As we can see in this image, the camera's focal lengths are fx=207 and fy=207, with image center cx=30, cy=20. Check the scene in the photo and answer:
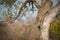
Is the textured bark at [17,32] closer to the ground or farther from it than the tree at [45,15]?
closer to the ground

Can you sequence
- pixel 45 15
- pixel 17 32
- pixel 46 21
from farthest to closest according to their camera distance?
pixel 17 32, pixel 45 15, pixel 46 21

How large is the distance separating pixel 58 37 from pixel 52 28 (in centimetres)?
98

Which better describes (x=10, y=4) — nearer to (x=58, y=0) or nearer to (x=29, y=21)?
(x=29, y=21)

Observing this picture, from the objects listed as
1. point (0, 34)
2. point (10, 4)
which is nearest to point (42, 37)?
point (0, 34)

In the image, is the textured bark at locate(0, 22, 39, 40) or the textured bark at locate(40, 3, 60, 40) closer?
the textured bark at locate(40, 3, 60, 40)

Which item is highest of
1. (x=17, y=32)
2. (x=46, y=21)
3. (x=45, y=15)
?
(x=45, y=15)

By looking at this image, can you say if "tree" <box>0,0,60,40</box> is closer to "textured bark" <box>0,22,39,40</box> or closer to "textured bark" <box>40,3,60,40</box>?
"textured bark" <box>40,3,60,40</box>

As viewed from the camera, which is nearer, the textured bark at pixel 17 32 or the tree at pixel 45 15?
the tree at pixel 45 15

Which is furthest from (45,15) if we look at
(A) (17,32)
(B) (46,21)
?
(A) (17,32)

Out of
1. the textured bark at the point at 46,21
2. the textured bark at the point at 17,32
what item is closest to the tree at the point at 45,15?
the textured bark at the point at 46,21

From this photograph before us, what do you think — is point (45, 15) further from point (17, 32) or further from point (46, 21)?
point (17, 32)

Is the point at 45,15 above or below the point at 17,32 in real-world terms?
above

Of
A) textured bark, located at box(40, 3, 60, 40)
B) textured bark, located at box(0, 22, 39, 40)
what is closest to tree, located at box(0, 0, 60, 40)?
textured bark, located at box(40, 3, 60, 40)

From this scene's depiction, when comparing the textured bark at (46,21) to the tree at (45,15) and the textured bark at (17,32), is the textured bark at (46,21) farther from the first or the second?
the textured bark at (17,32)
